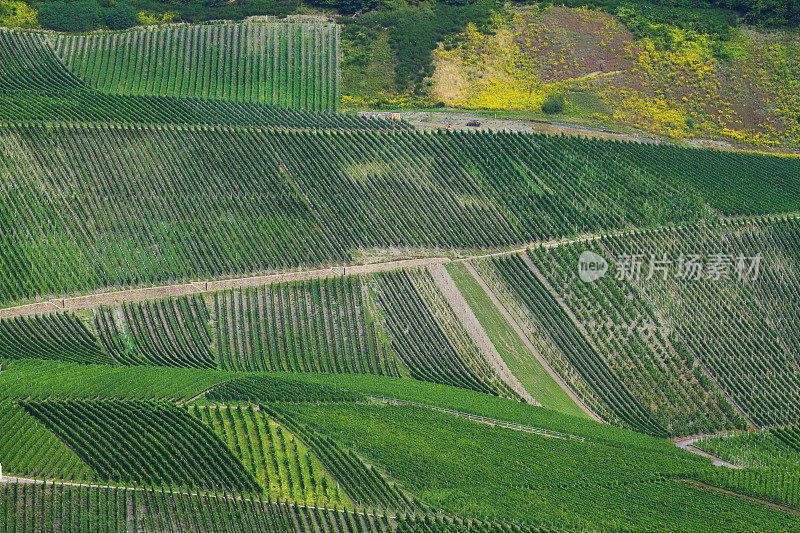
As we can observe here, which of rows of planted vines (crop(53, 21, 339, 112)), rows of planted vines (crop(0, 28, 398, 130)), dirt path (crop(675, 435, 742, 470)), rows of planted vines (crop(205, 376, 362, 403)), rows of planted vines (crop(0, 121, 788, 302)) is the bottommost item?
dirt path (crop(675, 435, 742, 470))

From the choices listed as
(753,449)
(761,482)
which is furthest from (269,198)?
(761,482)

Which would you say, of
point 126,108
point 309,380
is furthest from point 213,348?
point 126,108

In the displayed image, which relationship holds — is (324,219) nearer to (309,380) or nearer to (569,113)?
(309,380)

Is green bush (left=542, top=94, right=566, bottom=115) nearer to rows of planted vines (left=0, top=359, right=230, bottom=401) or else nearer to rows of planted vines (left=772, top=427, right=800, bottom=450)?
rows of planted vines (left=772, top=427, right=800, bottom=450)

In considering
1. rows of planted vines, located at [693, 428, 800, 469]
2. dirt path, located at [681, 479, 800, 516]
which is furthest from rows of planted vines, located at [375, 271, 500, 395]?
dirt path, located at [681, 479, 800, 516]

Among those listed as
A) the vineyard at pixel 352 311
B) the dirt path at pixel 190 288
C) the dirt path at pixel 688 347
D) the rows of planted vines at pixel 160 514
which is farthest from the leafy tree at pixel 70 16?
the rows of planted vines at pixel 160 514
